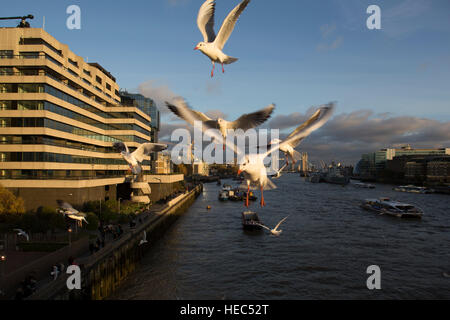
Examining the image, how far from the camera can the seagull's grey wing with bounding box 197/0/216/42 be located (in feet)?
18.1

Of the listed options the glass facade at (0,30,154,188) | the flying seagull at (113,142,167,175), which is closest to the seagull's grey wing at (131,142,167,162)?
the flying seagull at (113,142,167,175)

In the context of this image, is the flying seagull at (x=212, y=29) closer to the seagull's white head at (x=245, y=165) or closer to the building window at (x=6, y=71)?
the seagull's white head at (x=245, y=165)

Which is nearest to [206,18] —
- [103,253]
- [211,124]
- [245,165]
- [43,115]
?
[211,124]

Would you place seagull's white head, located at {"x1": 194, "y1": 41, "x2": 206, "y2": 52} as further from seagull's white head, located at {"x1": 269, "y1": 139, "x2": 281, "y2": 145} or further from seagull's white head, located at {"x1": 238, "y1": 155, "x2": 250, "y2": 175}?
seagull's white head, located at {"x1": 238, "y1": 155, "x2": 250, "y2": 175}

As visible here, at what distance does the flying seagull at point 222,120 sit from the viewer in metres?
6.05

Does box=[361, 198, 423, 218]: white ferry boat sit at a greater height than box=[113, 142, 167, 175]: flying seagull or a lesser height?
lesser

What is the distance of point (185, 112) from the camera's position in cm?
697

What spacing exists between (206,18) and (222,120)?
245 centimetres

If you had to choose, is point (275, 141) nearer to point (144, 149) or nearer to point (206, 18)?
point (206, 18)

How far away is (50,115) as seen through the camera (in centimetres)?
3600

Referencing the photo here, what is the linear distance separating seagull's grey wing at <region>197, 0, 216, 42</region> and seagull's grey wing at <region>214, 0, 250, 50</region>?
37 centimetres
